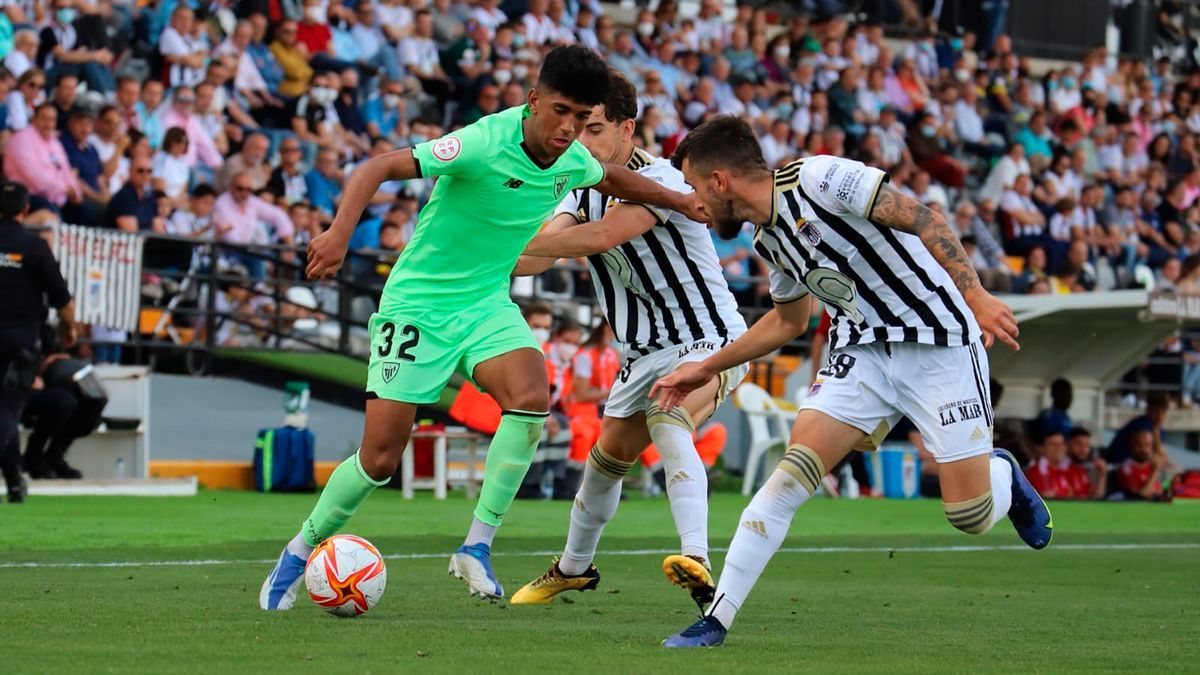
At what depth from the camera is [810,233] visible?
270 inches

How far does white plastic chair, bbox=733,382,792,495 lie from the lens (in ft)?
65.3

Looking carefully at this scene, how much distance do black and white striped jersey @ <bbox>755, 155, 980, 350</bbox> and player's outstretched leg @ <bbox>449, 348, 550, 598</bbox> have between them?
115cm

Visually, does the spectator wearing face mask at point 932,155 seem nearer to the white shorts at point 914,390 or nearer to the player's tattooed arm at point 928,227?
the white shorts at point 914,390

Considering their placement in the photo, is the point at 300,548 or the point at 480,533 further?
the point at 480,533

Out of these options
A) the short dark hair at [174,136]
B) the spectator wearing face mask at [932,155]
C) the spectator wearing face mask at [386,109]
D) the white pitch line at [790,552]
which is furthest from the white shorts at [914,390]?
the spectator wearing face mask at [932,155]

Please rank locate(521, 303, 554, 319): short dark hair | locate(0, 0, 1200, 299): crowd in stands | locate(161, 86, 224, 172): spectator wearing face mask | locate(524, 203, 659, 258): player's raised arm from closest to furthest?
locate(524, 203, 659, 258): player's raised arm
locate(0, 0, 1200, 299): crowd in stands
locate(521, 303, 554, 319): short dark hair
locate(161, 86, 224, 172): spectator wearing face mask

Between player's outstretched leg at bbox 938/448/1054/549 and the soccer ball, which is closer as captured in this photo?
the soccer ball

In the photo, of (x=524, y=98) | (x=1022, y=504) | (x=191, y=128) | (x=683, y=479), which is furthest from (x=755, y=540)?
(x=524, y=98)

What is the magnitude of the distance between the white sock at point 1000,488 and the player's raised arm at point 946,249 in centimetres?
99

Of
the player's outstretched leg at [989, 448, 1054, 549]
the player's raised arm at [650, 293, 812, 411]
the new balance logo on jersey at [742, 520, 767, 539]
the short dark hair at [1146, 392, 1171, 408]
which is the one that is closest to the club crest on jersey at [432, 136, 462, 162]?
the player's raised arm at [650, 293, 812, 411]

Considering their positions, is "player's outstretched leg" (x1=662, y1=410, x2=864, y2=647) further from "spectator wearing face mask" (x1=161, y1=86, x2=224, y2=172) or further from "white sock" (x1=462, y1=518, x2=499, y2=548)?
"spectator wearing face mask" (x1=161, y1=86, x2=224, y2=172)

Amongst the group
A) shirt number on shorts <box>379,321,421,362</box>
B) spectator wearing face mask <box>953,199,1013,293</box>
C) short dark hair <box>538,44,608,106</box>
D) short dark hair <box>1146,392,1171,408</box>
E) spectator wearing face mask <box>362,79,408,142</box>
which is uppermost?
short dark hair <box>538,44,608,106</box>

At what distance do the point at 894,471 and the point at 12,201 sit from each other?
1045cm

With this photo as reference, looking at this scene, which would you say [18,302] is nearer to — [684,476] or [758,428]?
[684,476]
